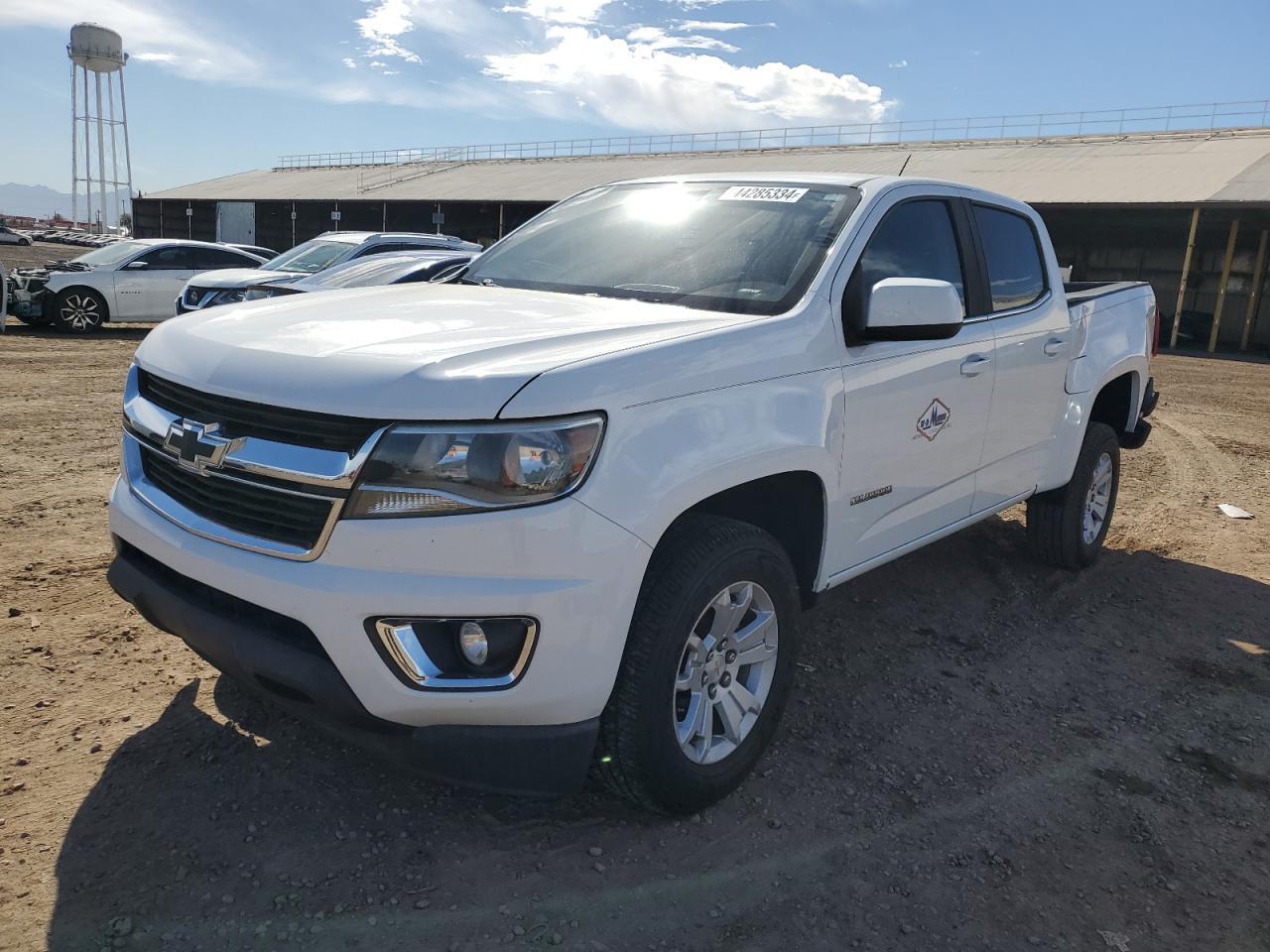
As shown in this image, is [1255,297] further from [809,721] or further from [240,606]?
[240,606]

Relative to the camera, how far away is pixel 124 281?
1461 centimetres

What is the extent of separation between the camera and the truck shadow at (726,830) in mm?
2480

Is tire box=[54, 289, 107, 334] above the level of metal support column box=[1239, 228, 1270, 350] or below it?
below

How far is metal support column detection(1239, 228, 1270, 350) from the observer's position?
2486 centimetres

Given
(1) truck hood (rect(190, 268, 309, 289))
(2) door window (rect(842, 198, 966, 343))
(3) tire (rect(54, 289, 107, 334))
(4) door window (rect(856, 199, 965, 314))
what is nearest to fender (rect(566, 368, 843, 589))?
(2) door window (rect(842, 198, 966, 343))

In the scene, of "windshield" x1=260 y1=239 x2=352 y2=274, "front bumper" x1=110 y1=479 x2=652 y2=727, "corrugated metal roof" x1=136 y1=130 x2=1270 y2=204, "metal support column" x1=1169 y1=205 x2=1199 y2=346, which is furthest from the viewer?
"corrugated metal roof" x1=136 y1=130 x2=1270 y2=204

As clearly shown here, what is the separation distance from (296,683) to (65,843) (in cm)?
90

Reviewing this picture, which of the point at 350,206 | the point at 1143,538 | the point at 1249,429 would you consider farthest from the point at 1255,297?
the point at 350,206

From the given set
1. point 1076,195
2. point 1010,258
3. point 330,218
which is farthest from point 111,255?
point 330,218

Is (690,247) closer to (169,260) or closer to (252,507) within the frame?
(252,507)

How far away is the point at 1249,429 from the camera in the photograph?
1072 centimetres

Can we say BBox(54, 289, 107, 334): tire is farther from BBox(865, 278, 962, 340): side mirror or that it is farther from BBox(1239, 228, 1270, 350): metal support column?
BBox(1239, 228, 1270, 350): metal support column

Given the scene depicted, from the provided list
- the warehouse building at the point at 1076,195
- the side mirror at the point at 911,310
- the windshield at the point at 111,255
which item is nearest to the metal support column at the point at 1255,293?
the warehouse building at the point at 1076,195

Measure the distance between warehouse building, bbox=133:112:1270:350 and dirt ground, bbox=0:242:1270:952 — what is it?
635 inches
